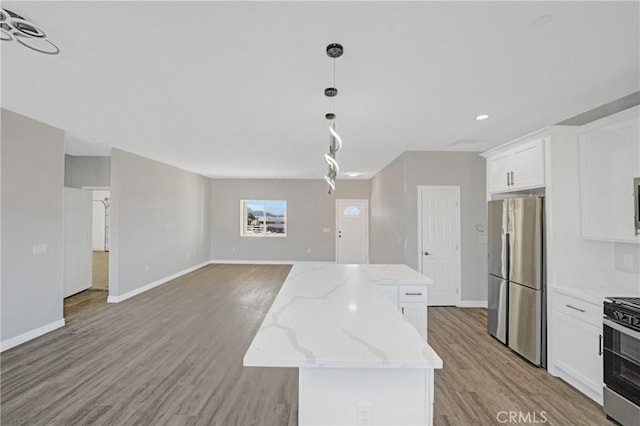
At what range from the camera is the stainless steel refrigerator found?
9.48ft

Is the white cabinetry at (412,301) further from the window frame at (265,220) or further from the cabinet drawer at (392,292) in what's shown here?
the window frame at (265,220)

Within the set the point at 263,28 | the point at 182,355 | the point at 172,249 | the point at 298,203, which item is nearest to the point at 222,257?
the point at 172,249

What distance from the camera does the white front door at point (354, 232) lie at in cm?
891

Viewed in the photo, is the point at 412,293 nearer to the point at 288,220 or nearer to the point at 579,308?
the point at 579,308

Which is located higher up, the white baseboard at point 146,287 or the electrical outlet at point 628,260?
the electrical outlet at point 628,260

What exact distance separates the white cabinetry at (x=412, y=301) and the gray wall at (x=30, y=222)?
162 inches

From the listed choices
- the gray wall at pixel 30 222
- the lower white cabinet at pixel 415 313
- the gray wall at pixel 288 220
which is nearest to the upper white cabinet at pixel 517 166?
the lower white cabinet at pixel 415 313

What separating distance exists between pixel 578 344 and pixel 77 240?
753cm

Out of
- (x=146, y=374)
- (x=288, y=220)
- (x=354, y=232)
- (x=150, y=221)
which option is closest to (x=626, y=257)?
(x=146, y=374)

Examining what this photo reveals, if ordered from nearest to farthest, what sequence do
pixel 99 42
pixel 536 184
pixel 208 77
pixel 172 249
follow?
1. pixel 99 42
2. pixel 208 77
3. pixel 536 184
4. pixel 172 249

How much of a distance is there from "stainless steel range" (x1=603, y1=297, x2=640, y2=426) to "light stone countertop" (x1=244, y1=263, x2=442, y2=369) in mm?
1674

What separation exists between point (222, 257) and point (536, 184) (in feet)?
26.5

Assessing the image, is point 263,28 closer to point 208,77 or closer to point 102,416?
point 208,77

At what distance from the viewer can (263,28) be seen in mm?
1714
